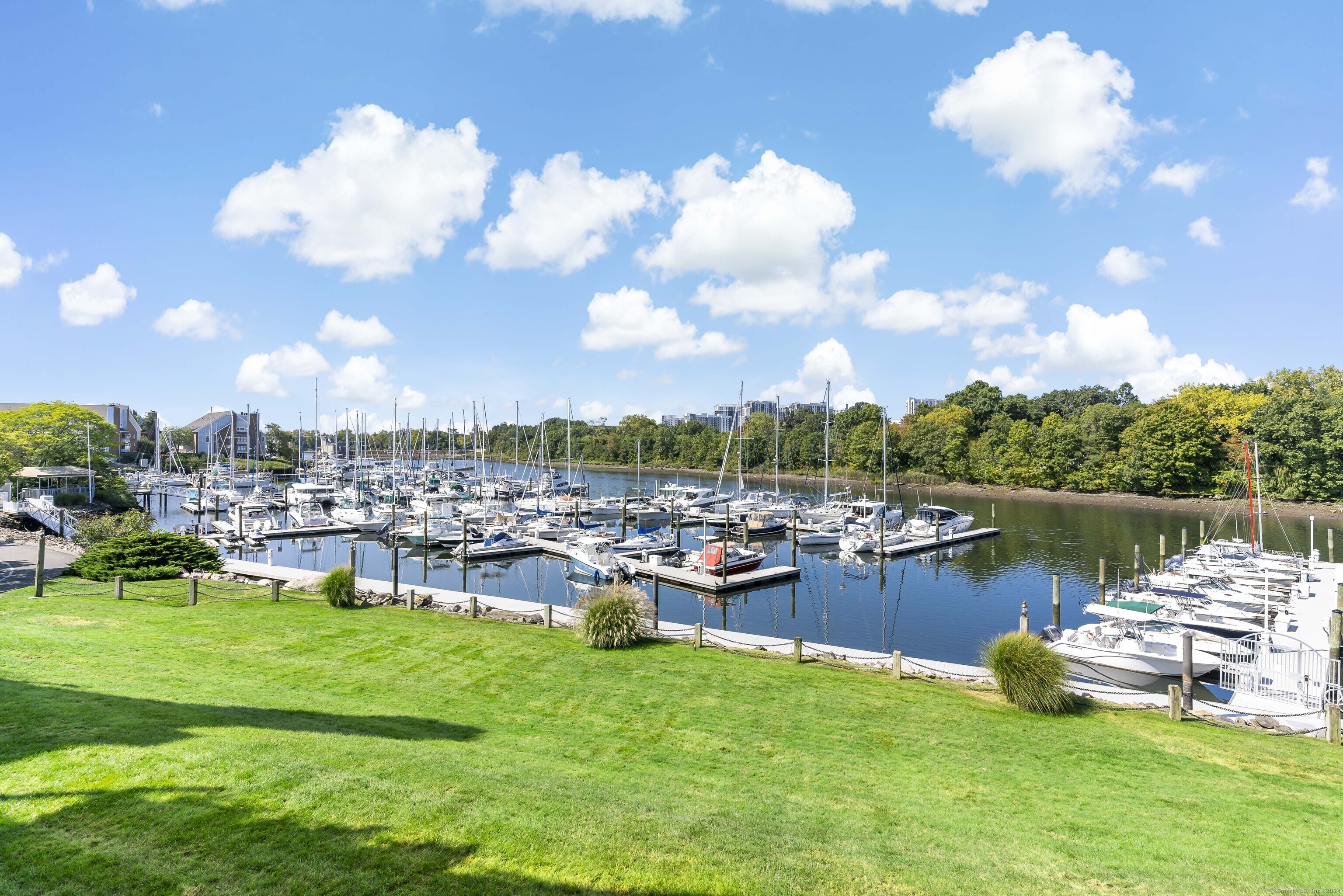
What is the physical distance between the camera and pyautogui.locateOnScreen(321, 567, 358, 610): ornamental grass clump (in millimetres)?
21891

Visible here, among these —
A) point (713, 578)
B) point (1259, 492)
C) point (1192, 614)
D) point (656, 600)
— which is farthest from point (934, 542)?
point (656, 600)

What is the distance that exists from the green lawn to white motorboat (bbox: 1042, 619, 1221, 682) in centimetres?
747

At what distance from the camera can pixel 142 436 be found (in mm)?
125812

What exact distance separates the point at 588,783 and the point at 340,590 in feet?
54.5

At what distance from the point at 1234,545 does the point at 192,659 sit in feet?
172

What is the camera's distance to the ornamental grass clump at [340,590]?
71.8ft

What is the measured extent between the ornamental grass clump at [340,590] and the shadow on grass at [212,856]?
635 inches

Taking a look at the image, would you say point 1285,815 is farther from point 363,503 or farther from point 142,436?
point 142,436

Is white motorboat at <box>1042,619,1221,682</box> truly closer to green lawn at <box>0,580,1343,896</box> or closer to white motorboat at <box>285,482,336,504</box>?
green lawn at <box>0,580,1343,896</box>

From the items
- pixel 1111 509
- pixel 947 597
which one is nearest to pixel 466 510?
pixel 947 597

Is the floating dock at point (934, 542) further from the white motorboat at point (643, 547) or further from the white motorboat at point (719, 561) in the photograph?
the white motorboat at point (643, 547)

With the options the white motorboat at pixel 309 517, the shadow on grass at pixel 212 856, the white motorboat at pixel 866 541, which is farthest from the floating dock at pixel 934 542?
the white motorboat at pixel 309 517

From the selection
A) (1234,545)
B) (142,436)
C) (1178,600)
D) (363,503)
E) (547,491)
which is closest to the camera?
(1178,600)

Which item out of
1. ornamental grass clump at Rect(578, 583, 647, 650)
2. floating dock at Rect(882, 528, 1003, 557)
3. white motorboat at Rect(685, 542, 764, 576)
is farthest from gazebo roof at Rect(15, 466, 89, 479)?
floating dock at Rect(882, 528, 1003, 557)
